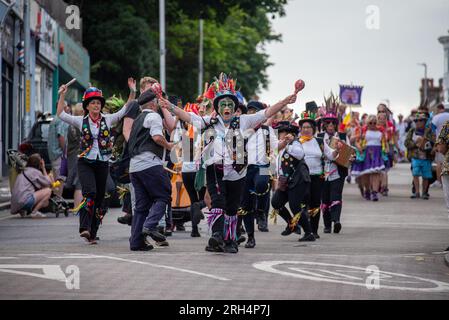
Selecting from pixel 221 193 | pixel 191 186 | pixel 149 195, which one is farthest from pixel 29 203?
pixel 221 193

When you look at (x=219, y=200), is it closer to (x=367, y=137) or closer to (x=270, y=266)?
(x=270, y=266)

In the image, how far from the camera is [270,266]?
12430mm

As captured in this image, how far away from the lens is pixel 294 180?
16.3 meters

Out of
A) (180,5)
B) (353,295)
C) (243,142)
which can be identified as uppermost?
(180,5)

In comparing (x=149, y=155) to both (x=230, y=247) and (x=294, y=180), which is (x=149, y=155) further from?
(x=294, y=180)

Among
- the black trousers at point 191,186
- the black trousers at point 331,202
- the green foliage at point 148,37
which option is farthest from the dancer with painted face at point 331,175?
the green foliage at point 148,37

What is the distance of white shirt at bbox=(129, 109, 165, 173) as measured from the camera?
14250 mm

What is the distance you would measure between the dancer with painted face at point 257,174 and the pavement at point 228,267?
457mm

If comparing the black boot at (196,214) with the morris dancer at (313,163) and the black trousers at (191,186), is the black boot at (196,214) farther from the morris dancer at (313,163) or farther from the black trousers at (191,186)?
the morris dancer at (313,163)

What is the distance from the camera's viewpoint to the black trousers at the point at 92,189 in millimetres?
15023

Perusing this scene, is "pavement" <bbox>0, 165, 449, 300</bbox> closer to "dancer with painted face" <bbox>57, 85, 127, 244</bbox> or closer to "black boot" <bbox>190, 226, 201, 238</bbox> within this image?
"black boot" <bbox>190, 226, 201, 238</bbox>

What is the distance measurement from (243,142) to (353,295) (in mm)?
4086

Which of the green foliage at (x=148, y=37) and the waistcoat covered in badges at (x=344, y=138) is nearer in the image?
the waistcoat covered in badges at (x=344, y=138)
